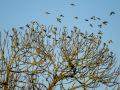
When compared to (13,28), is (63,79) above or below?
below

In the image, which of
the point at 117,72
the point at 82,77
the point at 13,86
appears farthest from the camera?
the point at 117,72

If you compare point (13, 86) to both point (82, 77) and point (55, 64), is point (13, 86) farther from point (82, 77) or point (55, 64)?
point (82, 77)

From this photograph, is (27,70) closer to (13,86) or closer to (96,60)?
(13,86)

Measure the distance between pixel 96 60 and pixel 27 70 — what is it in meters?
4.53

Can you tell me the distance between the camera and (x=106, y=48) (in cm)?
1147

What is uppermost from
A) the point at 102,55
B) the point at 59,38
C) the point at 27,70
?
the point at 59,38

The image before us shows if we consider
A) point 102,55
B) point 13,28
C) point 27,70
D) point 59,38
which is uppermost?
point 13,28

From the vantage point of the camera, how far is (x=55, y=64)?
10.9 m

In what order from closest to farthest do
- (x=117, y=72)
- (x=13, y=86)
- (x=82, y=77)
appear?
(x=13, y=86) < (x=82, y=77) < (x=117, y=72)

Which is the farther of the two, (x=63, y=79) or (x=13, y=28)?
(x=13, y=28)

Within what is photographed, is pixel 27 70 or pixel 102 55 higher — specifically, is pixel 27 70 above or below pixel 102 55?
below

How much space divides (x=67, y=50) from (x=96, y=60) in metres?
1.98

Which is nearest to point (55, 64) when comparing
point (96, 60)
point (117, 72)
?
point (96, 60)

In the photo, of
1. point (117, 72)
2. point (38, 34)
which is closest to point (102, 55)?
point (117, 72)
